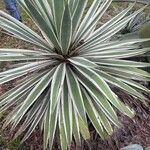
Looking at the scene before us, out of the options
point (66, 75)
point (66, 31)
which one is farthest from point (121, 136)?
point (66, 31)

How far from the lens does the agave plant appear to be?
3486mm

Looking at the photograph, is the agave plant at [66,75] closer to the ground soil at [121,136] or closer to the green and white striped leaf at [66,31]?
the green and white striped leaf at [66,31]

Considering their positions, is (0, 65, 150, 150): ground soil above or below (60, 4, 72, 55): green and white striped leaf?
below

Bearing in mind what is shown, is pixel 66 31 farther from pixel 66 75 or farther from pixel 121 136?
pixel 121 136

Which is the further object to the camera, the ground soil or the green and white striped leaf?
the ground soil

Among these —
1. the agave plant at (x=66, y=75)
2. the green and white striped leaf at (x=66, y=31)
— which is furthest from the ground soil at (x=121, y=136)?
the green and white striped leaf at (x=66, y=31)

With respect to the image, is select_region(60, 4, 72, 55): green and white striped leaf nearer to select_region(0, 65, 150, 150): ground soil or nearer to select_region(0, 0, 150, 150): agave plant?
select_region(0, 0, 150, 150): agave plant

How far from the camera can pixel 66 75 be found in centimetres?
368

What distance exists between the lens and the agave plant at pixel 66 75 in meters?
3.49

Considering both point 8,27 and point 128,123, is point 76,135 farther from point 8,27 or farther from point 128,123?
point 8,27

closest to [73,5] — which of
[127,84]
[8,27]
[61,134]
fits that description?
[8,27]

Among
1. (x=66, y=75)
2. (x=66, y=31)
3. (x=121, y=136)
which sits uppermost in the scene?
(x=66, y=31)

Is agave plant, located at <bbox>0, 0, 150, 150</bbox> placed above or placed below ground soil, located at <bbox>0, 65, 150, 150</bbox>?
above

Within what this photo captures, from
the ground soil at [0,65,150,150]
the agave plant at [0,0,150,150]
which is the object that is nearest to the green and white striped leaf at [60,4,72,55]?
the agave plant at [0,0,150,150]
